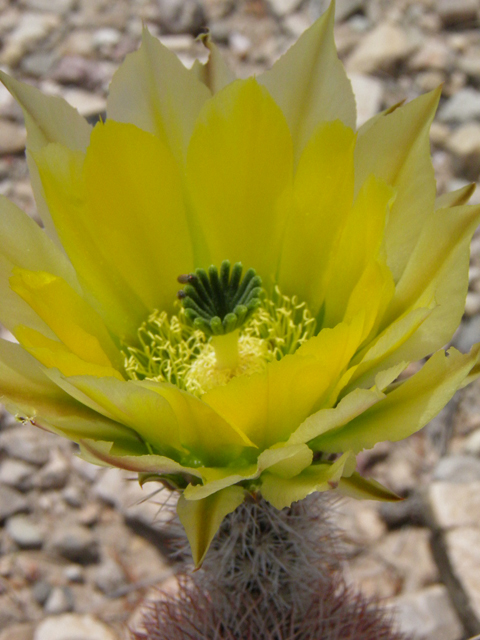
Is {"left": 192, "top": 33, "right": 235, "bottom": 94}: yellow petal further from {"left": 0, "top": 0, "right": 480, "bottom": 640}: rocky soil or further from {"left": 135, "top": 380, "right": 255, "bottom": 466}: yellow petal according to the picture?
{"left": 0, "top": 0, "right": 480, "bottom": 640}: rocky soil

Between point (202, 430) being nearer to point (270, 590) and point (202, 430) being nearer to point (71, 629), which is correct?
point (270, 590)

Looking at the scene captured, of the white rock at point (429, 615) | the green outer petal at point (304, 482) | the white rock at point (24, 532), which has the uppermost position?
the white rock at point (24, 532)

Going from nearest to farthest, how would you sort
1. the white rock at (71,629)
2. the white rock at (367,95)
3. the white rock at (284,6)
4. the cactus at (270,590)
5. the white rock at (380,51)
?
1. the cactus at (270,590)
2. the white rock at (71,629)
3. the white rock at (367,95)
4. the white rock at (380,51)
5. the white rock at (284,6)

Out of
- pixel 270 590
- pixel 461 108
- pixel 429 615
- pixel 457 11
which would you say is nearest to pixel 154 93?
pixel 270 590

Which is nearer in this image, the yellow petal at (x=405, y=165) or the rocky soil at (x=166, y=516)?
the yellow petal at (x=405, y=165)

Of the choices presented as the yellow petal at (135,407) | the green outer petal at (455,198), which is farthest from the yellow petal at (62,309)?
the green outer petal at (455,198)

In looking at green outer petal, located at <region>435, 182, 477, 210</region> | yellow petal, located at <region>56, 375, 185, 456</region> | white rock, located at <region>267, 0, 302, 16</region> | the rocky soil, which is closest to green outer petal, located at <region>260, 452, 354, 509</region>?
yellow petal, located at <region>56, 375, 185, 456</region>

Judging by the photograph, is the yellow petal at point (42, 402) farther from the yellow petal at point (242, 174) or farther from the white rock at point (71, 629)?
the white rock at point (71, 629)
